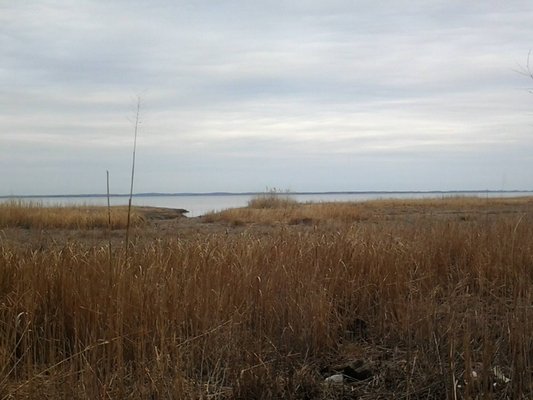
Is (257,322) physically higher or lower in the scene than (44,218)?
lower

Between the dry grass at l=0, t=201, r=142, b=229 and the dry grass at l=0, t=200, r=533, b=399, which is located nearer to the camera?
the dry grass at l=0, t=200, r=533, b=399

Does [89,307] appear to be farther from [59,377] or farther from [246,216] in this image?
[246,216]

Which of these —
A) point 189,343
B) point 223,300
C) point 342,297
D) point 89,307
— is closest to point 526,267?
point 342,297

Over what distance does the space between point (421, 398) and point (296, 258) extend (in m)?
2.73

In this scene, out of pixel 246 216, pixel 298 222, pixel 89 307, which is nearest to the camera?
pixel 89 307

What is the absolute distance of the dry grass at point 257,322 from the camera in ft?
11.4

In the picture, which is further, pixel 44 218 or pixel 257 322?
pixel 44 218

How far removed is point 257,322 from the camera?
178 inches

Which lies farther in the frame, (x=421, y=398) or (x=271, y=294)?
(x=271, y=294)

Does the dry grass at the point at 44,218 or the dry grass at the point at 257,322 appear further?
the dry grass at the point at 44,218

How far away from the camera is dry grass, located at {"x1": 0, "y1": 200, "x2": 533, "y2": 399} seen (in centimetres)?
347

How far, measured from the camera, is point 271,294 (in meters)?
4.87

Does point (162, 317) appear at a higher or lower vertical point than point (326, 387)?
higher

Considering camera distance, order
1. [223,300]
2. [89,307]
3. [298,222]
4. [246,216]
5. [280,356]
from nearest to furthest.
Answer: [280,356] → [89,307] → [223,300] → [298,222] → [246,216]
